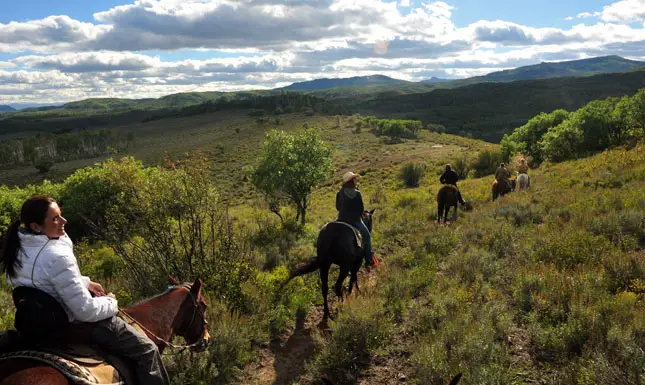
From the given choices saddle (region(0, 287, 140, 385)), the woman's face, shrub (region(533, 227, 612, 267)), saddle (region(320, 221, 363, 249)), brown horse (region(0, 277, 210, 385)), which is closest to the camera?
saddle (region(0, 287, 140, 385))

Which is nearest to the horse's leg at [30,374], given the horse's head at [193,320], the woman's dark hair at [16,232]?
the woman's dark hair at [16,232]

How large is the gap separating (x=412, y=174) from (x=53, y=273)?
45005mm

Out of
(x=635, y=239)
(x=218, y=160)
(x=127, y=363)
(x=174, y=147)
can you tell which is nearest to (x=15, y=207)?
(x=127, y=363)

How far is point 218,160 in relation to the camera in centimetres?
8450

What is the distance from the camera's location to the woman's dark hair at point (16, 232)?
10.0ft

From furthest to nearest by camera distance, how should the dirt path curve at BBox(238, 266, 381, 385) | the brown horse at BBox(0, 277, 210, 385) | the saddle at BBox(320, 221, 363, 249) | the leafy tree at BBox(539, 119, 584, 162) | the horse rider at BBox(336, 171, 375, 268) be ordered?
the leafy tree at BBox(539, 119, 584, 162) < the horse rider at BBox(336, 171, 375, 268) < the saddle at BBox(320, 221, 363, 249) < the dirt path curve at BBox(238, 266, 381, 385) < the brown horse at BBox(0, 277, 210, 385)

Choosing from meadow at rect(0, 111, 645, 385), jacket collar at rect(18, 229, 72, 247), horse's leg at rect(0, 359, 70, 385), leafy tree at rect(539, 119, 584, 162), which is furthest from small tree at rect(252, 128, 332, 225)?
leafy tree at rect(539, 119, 584, 162)

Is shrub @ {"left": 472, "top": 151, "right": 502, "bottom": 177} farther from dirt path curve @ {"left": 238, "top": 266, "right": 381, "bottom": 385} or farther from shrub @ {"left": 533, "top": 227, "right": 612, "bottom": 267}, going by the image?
dirt path curve @ {"left": 238, "top": 266, "right": 381, "bottom": 385}

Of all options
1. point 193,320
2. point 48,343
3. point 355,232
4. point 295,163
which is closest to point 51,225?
point 48,343

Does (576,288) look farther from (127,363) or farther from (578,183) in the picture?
(578,183)

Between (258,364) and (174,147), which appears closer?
(258,364)

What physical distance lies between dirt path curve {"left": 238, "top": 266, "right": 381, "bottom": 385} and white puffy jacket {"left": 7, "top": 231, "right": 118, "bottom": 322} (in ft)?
11.4

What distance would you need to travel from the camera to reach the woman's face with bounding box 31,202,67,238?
3.13 m

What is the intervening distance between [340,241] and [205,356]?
135 inches
